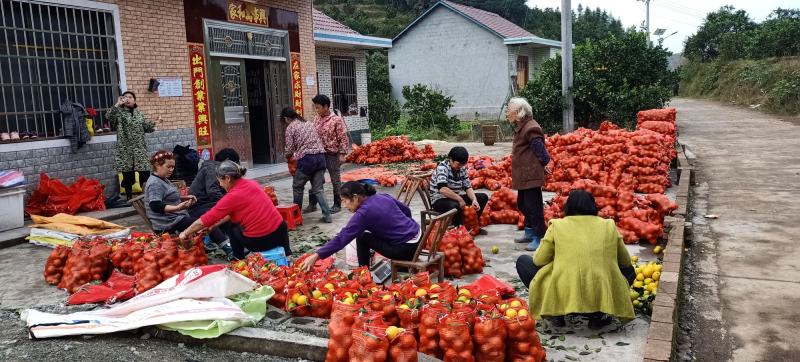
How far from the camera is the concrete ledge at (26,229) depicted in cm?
764

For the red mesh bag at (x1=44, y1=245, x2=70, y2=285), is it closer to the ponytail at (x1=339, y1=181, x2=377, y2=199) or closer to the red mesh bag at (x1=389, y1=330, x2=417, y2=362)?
the ponytail at (x1=339, y1=181, x2=377, y2=199)

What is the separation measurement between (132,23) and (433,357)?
892cm

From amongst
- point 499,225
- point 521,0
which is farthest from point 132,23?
point 521,0

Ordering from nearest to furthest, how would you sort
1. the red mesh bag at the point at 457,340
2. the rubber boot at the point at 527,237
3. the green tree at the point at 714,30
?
1. the red mesh bag at the point at 457,340
2. the rubber boot at the point at 527,237
3. the green tree at the point at 714,30

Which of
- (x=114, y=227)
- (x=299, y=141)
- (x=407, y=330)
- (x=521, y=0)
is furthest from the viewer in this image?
(x=521, y=0)

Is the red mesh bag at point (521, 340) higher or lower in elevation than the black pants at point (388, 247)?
lower

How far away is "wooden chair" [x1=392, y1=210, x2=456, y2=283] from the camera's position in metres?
5.23

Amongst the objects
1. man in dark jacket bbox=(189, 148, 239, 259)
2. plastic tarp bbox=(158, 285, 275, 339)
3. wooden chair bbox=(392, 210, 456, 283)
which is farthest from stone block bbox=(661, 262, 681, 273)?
man in dark jacket bbox=(189, 148, 239, 259)

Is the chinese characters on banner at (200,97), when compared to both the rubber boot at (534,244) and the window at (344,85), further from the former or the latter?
the rubber boot at (534,244)

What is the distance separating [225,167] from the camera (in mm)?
5789

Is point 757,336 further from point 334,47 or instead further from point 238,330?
point 334,47

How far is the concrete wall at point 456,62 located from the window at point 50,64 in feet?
68.4

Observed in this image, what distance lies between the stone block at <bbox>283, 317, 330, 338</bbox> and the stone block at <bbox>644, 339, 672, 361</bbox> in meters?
2.08

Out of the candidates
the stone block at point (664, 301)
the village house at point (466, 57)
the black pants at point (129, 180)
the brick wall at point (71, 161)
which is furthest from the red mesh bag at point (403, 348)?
the village house at point (466, 57)
